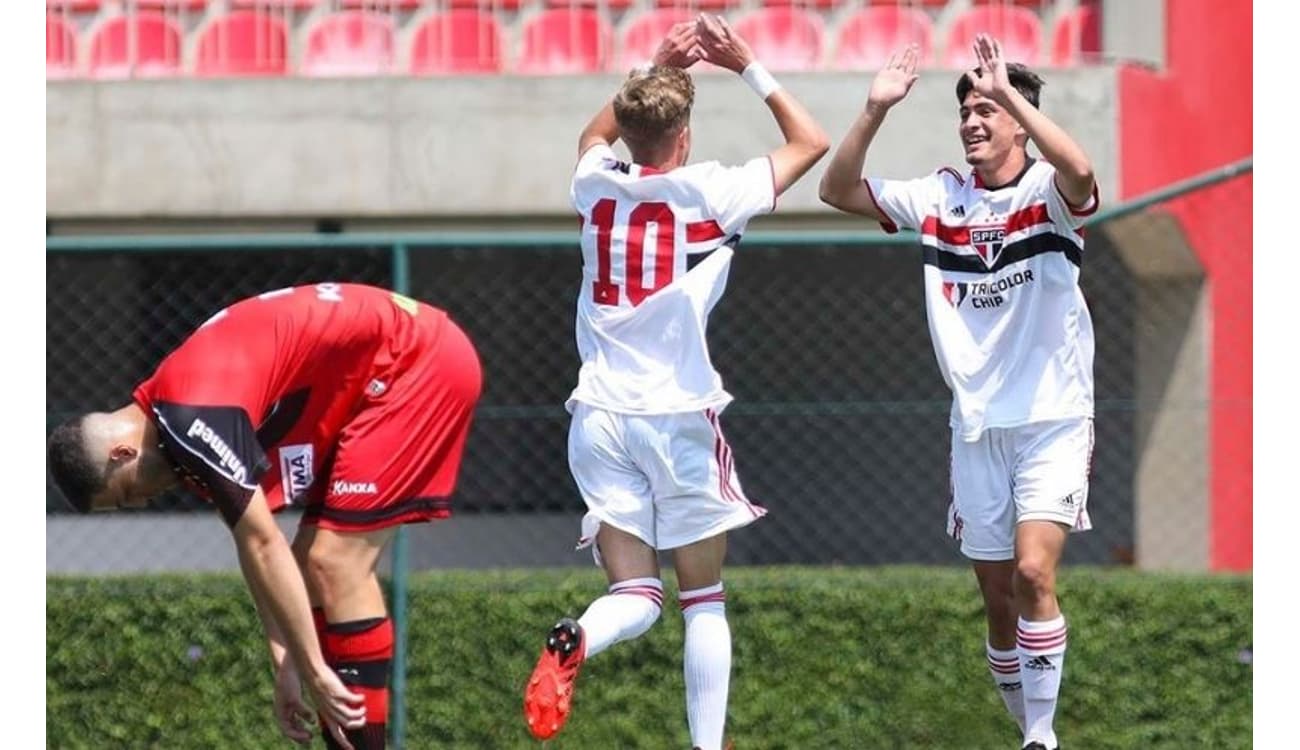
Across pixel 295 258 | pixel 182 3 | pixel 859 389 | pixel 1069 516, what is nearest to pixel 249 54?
pixel 182 3

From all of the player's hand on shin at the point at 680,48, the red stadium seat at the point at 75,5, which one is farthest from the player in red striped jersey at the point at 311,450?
the red stadium seat at the point at 75,5

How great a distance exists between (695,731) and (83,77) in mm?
6717

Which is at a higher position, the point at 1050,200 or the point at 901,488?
the point at 1050,200

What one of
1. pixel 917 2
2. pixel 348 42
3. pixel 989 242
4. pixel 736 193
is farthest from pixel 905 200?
pixel 348 42

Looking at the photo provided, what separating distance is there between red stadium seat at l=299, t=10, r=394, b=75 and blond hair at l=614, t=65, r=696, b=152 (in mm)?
5784

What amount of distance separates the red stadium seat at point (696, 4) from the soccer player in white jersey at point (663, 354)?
5523mm

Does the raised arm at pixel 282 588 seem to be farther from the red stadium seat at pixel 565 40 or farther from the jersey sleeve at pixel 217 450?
the red stadium seat at pixel 565 40

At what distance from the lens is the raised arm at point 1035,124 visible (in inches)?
242

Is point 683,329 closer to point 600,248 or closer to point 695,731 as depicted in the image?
point 600,248

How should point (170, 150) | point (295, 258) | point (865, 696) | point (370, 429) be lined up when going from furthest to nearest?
point (295, 258) → point (170, 150) → point (865, 696) → point (370, 429)

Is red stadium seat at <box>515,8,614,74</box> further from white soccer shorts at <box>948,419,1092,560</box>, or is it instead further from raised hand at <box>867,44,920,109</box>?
white soccer shorts at <box>948,419,1092,560</box>

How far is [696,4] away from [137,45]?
325 centimetres

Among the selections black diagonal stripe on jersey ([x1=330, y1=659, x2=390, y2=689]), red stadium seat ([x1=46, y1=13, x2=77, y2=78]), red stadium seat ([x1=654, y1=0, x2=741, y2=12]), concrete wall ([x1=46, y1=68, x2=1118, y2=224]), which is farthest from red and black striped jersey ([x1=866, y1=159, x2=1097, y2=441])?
red stadium seat ([x1=46, y1=13, x2=77, y2=78])

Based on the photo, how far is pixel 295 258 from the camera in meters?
12.9
